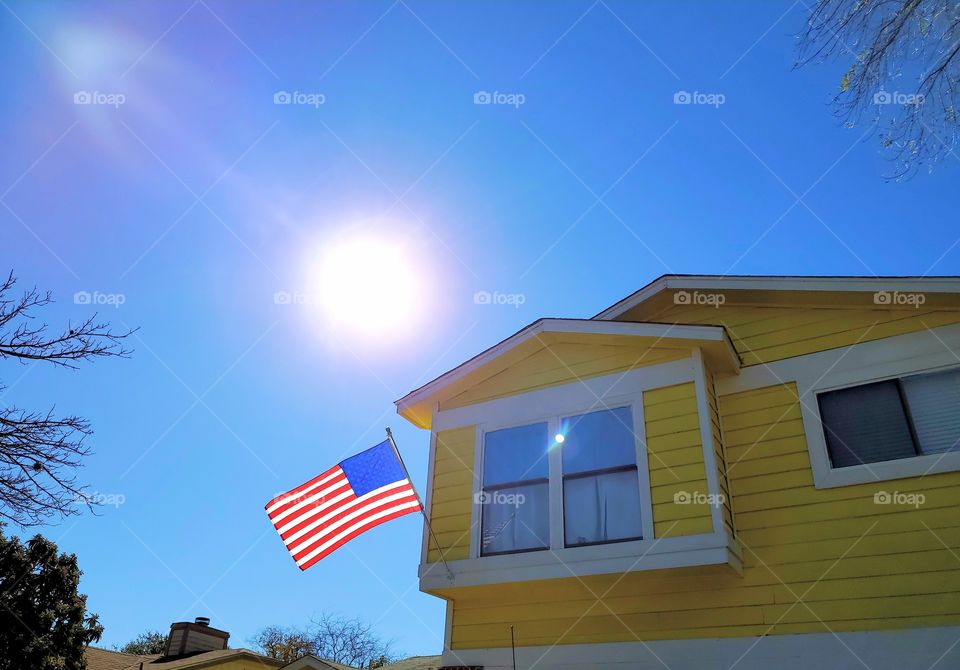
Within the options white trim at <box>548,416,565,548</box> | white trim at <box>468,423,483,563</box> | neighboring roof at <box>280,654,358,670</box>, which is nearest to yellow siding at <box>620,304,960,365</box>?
white trim at <box>548,416,565,548</box>

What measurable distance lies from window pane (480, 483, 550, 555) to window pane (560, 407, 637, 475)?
1.82 ft

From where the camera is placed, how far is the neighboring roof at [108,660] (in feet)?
65.6

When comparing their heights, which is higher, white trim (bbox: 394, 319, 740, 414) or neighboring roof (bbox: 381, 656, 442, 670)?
white trim (bbox: 394, 319, 740, 414)

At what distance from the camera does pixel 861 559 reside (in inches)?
265

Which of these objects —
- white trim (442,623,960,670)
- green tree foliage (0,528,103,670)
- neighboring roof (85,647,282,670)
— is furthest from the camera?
neighboring roof (85,647,282,670)

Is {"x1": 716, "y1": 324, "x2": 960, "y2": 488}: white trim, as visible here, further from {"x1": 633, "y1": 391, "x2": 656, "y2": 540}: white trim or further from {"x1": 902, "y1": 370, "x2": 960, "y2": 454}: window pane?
{"x1": 633, "y1": 391, "x2": 656, "y2": 540}: white trim

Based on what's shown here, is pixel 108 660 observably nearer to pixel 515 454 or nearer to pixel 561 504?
pixel 515 454

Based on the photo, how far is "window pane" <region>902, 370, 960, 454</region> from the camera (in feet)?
22.6

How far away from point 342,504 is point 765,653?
17.1 ft

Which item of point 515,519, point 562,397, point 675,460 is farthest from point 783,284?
point 515,519

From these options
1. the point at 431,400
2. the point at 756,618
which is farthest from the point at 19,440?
the point at 756,618

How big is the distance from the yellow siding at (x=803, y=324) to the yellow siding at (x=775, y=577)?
61 cm

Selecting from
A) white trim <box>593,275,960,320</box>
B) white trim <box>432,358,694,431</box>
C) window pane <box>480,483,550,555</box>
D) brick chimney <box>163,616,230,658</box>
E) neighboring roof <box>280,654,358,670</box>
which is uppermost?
white trim <box>593,275,960,320</box>

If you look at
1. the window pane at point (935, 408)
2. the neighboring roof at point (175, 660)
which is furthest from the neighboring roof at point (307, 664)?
the window pane at point (935, 408)
